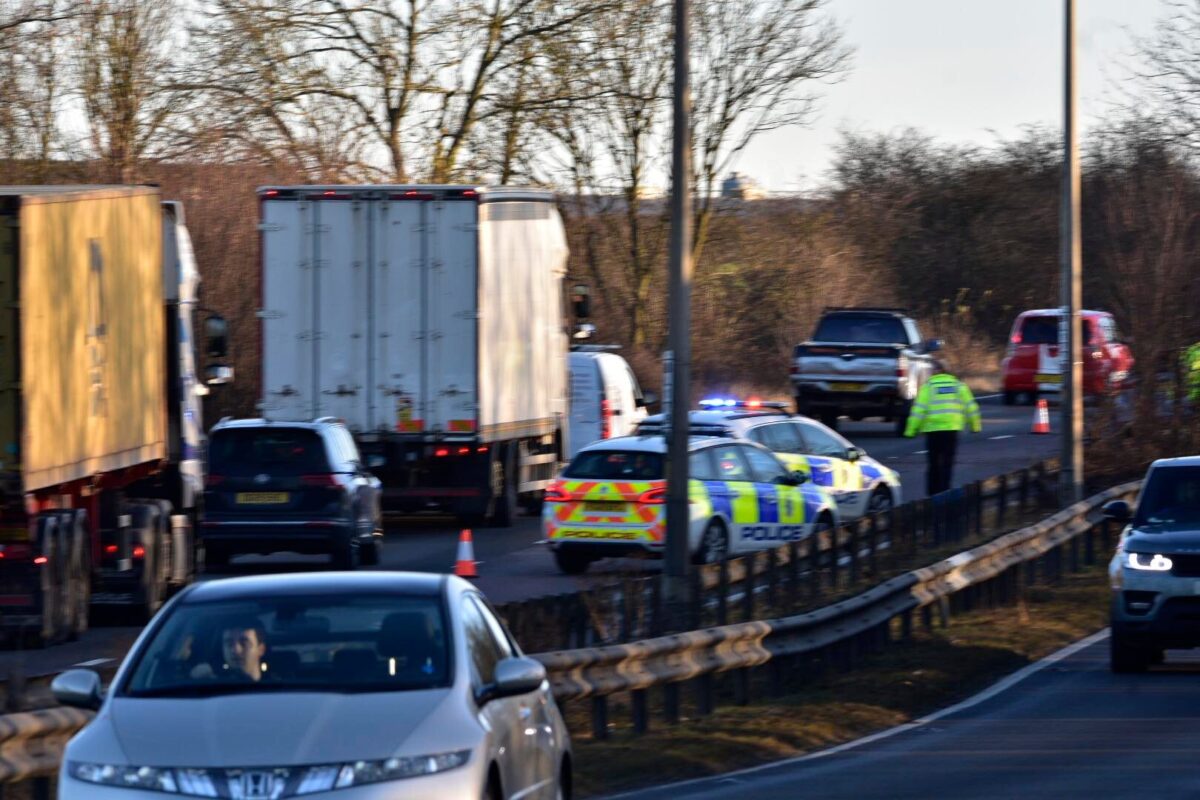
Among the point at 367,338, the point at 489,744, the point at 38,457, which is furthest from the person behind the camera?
the point at 367,338

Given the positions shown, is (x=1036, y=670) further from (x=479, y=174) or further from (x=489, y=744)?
(x=479, y=174)

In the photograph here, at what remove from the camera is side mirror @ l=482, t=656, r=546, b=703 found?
24.3 feet

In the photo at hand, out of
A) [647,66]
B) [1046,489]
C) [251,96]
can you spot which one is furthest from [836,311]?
[1046,489]

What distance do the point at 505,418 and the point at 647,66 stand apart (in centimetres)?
1835

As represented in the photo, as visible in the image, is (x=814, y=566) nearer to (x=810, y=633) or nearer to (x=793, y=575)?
(x=793, y=575)

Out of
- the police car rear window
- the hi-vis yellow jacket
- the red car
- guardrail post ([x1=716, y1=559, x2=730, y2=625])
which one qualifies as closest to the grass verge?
guardrail post ([x1=716, y1=559, x2=730, y2=625])

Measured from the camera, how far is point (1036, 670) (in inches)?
649

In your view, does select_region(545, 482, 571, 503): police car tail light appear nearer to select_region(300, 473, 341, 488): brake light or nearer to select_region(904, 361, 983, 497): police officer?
select_region(300, 473, 341, 488): brake light

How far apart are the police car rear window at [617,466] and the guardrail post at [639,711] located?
27.4 ft

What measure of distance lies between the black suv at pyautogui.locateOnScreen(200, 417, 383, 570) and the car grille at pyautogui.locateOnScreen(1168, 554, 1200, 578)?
8975 mm

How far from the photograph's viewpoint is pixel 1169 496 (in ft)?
55.5

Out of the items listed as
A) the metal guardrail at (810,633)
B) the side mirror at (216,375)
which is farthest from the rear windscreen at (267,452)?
the metal guardrail at (810,633)

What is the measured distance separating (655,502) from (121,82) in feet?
56.0

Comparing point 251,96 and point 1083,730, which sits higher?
point 251,96
